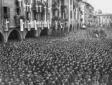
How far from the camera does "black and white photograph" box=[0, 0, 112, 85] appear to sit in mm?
15172

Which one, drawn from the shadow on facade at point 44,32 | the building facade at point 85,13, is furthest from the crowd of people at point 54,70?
the building facade at point 85,13

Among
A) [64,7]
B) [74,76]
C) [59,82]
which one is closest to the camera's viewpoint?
[59,82]

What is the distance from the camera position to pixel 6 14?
3019 centimetres

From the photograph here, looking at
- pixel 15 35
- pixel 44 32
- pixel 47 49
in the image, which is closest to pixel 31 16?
pixel 15 35

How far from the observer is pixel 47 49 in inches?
961

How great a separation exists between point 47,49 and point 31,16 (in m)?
12.9

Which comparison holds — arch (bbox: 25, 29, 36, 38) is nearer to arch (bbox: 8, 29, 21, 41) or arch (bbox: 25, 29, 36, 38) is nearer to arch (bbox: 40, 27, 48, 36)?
arch (bbox: 8, 29, 21, 41)

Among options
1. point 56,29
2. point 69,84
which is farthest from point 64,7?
point 69,84

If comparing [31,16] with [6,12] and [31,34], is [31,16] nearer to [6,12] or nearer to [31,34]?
[31,34]

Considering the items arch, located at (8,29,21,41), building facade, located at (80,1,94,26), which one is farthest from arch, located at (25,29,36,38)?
building facade, located at (80,1,94,26)

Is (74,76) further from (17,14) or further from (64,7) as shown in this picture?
(64,7)

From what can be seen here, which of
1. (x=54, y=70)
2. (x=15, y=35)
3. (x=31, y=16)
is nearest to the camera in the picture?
(x=54, y=70)

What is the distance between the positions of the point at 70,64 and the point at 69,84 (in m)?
2.67

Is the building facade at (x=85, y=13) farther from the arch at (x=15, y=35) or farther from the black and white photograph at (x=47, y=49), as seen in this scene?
the arch at (x=15, y=35)
